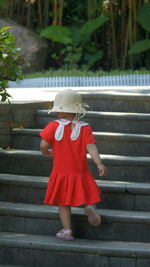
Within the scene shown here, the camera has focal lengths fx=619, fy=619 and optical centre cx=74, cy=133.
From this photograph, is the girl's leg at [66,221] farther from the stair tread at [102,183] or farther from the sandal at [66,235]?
the stair tread at [102,183]

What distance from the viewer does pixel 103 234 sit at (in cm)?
479

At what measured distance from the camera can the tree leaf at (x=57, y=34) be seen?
13.1m

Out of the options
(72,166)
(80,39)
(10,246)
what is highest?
(80,39)

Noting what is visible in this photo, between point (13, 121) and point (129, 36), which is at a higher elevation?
point (129, 36)

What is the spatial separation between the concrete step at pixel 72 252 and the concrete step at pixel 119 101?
1.99 meters

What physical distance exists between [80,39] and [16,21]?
1.71 m

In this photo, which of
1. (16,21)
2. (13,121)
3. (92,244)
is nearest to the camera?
(92,244)

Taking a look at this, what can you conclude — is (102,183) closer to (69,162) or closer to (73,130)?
(69,162)

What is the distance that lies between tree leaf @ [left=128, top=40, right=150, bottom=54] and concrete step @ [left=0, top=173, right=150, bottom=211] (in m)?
7.72

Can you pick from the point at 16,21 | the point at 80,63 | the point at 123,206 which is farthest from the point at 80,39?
the point at 123,206

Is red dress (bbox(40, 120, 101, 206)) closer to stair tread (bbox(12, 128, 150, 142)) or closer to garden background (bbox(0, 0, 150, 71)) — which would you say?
stair tread (bbox(12, 128, 150, 142))

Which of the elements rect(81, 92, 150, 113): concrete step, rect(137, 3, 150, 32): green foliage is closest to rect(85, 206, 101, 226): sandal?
rect(81, 92, 150, 113): concrete step

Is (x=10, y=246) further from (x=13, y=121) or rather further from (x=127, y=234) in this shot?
(x=13, y=121)

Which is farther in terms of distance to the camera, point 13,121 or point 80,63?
point 80,63
